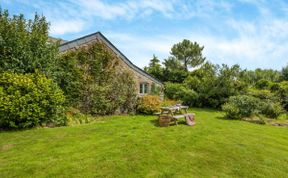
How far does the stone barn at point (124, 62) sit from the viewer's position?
436 inches

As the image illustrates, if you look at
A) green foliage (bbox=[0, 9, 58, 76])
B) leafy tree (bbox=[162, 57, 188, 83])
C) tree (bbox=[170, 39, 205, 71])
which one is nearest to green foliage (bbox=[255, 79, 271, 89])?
leafy tree (bbox=[162, 57, 188, 83])

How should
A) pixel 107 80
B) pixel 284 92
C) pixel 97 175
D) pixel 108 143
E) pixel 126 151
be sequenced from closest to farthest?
pixel 97 175 < pixel 126 151 < pixel 108 143 < pixel 107 80 < pixel 284 92

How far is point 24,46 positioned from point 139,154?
6.83 meters

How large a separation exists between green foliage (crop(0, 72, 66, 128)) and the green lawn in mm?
564

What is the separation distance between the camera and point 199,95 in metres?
18.0

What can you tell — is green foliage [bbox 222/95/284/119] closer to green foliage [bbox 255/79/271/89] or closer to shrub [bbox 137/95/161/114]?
shrub [bbox 137/95/161/114]

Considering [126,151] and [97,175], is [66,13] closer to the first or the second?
[126,151]

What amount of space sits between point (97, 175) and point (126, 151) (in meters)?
1.40

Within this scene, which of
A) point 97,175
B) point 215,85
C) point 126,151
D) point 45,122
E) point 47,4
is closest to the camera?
point 97,175

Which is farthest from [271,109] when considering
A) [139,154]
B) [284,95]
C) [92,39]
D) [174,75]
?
[174,75]

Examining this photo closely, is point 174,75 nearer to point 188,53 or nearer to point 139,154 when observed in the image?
point 188,53

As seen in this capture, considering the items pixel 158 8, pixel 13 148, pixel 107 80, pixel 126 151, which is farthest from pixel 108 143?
pixel 158 8

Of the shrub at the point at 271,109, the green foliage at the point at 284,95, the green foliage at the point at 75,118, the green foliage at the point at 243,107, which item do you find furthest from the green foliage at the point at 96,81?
the green foliage at the point at 284,95

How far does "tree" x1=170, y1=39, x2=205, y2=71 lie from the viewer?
33.9 m
